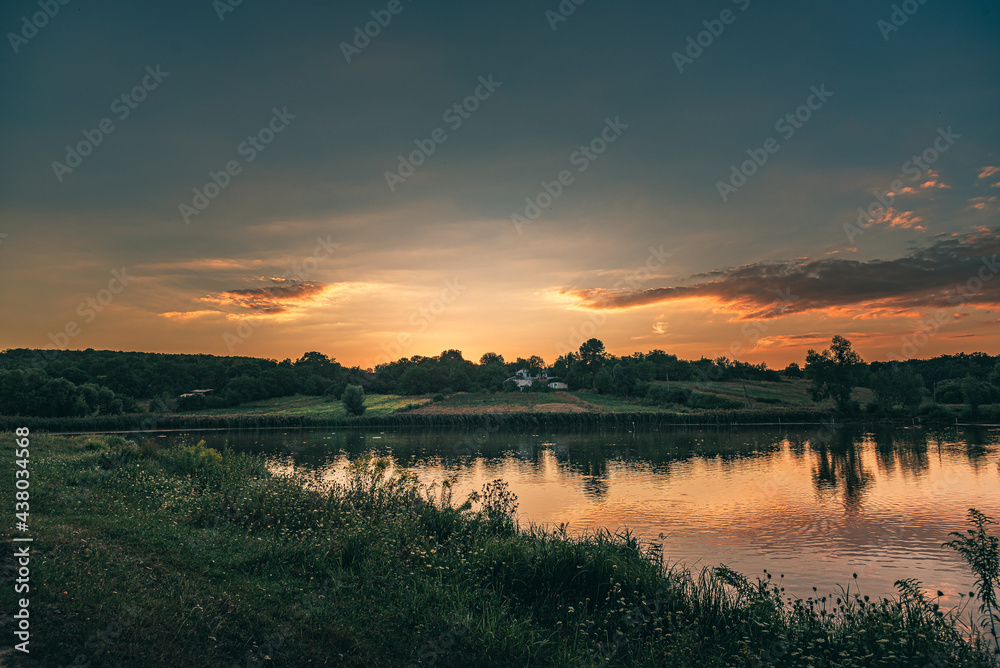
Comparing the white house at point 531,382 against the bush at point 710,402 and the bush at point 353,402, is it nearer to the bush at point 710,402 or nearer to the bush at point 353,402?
the bush at point 710,402

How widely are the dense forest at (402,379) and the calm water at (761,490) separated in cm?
2073

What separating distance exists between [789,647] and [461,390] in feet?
375

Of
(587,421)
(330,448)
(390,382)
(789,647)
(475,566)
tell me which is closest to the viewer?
(789,647)

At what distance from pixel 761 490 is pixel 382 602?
79.8 ft

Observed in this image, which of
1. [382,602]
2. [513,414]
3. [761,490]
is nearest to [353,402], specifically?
[513,414]

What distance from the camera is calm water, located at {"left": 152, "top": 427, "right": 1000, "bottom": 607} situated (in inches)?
621

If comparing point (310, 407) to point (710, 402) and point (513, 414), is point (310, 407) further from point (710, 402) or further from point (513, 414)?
point (710, 402)

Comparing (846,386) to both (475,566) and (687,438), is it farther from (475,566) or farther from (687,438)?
(475,566)

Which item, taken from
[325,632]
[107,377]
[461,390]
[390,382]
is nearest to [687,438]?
[325,632]

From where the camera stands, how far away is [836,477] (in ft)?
106

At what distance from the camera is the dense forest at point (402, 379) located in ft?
248

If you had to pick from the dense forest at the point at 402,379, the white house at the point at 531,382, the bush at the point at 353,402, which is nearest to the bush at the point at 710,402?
the dense forest at the point at 402,379

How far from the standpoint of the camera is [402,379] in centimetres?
12444

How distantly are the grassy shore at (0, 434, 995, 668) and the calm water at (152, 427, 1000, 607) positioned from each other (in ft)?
14.9
